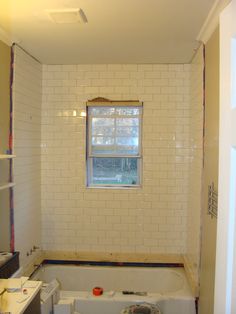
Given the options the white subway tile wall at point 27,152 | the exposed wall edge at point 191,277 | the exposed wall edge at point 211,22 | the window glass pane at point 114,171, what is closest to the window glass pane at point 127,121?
the window glass pane at point 114,171

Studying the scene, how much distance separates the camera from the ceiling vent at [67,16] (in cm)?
213

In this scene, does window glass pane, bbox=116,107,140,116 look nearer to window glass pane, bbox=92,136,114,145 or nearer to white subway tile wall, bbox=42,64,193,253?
white subway tile wall, bbox=42,64,193,253

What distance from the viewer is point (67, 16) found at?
2203mm

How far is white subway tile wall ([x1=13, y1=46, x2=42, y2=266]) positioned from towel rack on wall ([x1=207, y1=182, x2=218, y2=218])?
5.84 feet

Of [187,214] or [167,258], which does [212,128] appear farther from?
[167,258]

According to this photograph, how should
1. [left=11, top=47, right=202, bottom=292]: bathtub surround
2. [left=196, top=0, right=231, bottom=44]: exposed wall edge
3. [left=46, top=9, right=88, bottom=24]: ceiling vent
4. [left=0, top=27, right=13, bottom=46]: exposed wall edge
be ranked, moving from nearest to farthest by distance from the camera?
[left=196, top=0, right=231, bottom=44]: exposed wall edge → [left=46, top=9, right=88, bottom=24]: ceiling vent → [left=0, top=27, right=13, bottom=46]: exposed wall edge → [left=11, top=47, right=202, bottom=292]: bathtub surround

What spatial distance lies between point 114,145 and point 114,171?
0.33 metres

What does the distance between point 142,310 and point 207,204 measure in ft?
3.84

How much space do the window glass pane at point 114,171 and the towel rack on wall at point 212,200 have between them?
51.4 inches

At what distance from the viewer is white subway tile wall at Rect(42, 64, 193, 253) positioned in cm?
353

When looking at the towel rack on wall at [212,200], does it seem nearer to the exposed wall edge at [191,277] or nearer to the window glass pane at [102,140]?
the exposed wall edge at [191,277]

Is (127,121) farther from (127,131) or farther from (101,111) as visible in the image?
(101,111)

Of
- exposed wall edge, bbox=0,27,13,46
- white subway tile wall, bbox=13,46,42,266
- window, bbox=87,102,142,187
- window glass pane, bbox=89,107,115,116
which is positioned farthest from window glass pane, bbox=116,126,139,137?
exposed wall edge, bbox=0,27,13,46

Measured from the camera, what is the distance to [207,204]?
256 cm
